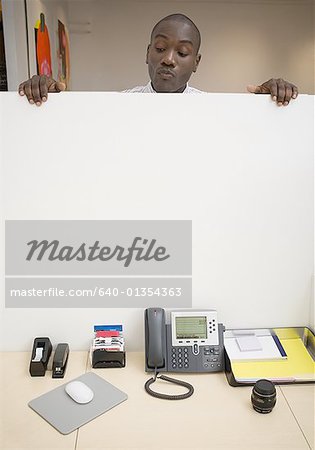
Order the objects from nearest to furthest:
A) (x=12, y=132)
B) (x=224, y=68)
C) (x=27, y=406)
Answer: (x=27, y=406) → (x=12, y=132) → (x=224, y=68)

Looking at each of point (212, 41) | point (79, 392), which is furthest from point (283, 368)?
point (212, 41)

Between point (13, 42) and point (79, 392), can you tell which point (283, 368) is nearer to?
point (79, 392)

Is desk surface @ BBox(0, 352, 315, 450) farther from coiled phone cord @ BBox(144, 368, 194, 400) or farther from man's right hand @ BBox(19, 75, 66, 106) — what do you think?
man's right hand @ BBox(19, 75, 66, 106)

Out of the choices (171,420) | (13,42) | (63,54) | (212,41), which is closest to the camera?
(171,420)

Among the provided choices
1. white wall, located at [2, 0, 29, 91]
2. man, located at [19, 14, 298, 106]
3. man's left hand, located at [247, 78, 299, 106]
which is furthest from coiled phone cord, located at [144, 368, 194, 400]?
white wall, located at [2, 0, 29, 91]

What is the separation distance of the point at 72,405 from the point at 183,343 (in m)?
0.37

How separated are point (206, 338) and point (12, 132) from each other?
86 centimetres

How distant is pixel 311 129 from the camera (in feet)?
4.62

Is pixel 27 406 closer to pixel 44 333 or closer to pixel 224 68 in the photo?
pixel 44 333

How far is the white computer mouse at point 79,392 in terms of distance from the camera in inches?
48.5

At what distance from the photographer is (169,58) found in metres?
1.71

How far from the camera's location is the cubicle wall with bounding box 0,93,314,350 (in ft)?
4.55

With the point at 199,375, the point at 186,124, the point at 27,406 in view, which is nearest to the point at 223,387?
the point at 199,375

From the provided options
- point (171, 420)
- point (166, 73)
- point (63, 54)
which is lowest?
point (171, 420)
